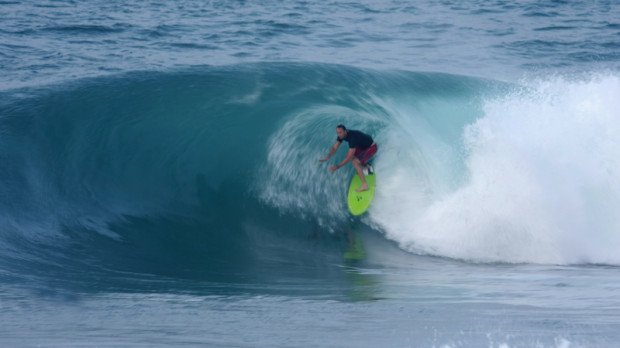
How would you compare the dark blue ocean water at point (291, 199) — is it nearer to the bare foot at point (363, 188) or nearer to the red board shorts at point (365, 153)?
the bare foot at point (363, 188)

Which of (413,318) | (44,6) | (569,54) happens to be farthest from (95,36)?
(413,318)

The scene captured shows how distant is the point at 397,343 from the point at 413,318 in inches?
32.5

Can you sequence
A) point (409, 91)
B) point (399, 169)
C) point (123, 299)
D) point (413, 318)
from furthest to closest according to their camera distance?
point (409, 91) < point (399, 169) < point (123, 299) < point (413, 318)

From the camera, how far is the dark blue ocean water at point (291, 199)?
23.0ft

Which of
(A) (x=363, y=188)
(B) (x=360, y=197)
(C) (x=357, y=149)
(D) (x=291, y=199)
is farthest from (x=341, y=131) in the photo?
(D) (x=291, y=199)

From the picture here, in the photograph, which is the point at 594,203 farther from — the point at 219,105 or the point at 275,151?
the point at 219,105

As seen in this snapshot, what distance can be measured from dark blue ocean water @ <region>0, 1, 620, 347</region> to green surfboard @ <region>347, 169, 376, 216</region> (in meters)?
0.17

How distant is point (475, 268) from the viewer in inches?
397

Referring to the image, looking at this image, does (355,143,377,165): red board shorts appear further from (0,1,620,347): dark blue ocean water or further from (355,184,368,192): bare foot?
(0,1,620,347): dark blue ocean water

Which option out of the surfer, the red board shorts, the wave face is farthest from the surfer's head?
the wave face

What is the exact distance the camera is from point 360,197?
38.7 feet

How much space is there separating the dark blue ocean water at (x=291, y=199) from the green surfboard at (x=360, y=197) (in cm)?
17

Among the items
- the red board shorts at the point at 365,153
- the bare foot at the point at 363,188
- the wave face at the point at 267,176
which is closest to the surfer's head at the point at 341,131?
the red board shorts at the point at 365,153

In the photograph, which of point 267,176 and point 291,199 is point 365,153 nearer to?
point 291,199
